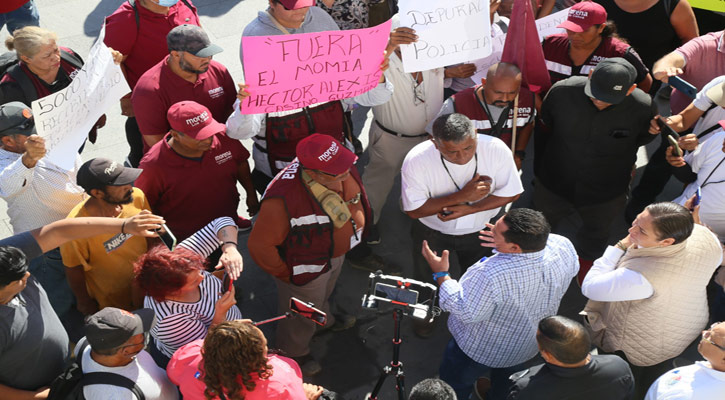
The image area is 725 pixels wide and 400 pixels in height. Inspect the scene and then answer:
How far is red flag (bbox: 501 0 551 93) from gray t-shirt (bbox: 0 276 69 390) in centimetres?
359

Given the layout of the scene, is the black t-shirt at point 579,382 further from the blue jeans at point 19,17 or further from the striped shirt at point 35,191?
the blue jeans at point 19,17

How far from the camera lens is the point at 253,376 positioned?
10.3 feet

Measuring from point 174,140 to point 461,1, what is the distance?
7.59 ft

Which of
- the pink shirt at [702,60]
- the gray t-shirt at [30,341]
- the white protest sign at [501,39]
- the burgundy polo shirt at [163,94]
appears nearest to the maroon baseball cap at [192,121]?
the burgundy polo shirt at [163,94]

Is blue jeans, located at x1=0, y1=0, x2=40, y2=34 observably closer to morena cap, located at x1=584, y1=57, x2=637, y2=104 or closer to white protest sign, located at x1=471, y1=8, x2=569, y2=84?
white protest sign, located at x1=471, y1=8, x2=569, y2=84

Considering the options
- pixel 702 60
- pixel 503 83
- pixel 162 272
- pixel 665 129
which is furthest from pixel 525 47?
pixel 162 272

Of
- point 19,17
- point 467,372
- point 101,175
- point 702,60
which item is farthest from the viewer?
point 19,17

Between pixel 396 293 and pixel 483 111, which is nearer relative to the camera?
pixel 396 293

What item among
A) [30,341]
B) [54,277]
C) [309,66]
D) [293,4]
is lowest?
[54,277]

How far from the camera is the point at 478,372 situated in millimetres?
A: 4078

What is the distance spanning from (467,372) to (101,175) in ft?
8.44

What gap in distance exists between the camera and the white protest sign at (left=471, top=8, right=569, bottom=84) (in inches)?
216

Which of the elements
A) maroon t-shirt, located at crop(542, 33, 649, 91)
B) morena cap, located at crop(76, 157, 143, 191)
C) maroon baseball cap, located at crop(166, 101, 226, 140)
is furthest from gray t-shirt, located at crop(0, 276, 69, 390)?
maroon t-shirt, located at crop(542, 33, 649, 91)

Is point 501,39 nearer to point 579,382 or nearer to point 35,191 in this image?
point 579,382
